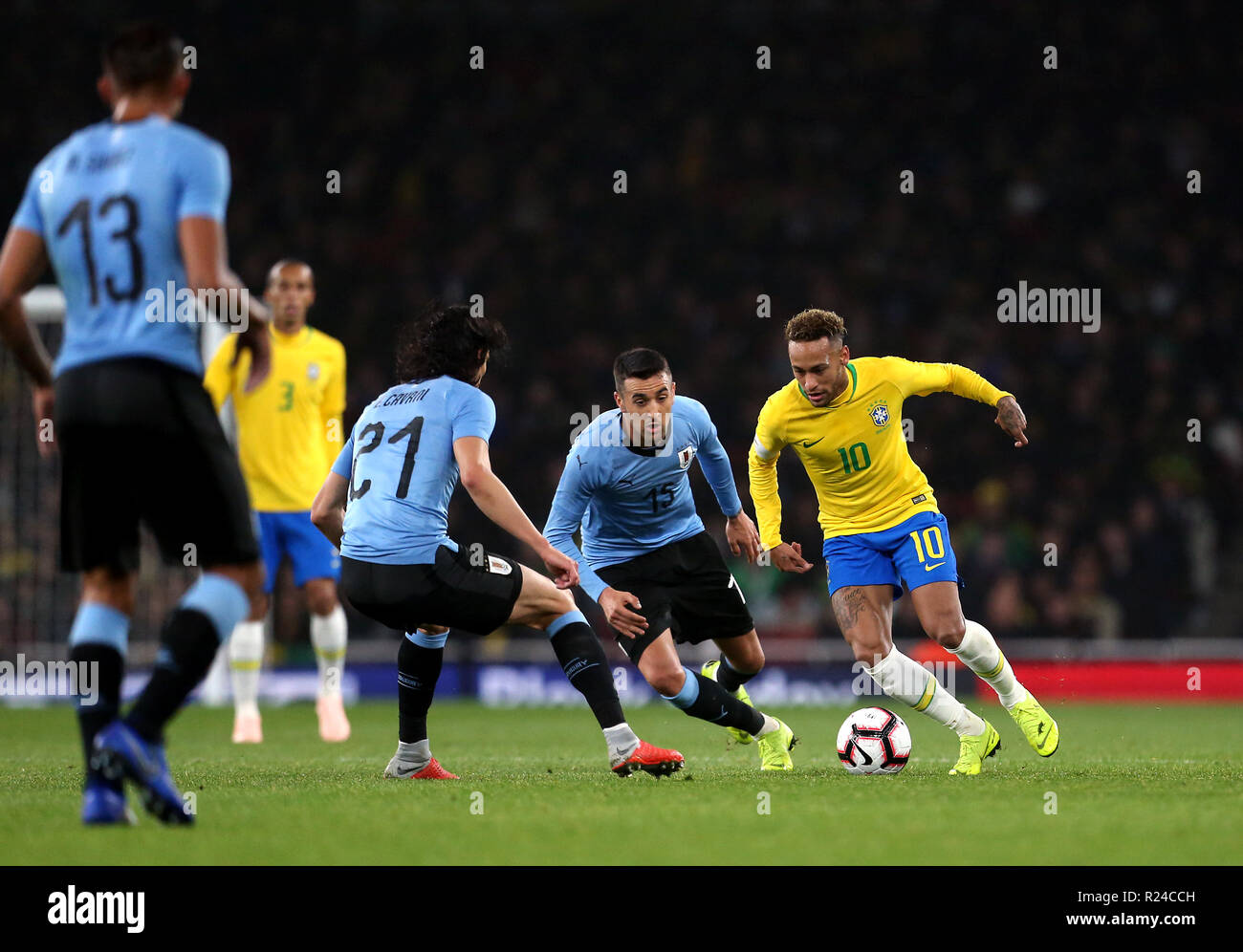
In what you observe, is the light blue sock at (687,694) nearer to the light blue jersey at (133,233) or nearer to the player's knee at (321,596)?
the light blue jersey at (133,233)

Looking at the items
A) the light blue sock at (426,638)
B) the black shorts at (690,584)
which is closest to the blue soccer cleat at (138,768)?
the light blue sock at (426,638)

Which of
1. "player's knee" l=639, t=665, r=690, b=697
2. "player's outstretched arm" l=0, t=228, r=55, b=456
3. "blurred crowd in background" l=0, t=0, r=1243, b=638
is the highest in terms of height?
"blurred crowd in background" l=0, t=0, r=1243, b=638

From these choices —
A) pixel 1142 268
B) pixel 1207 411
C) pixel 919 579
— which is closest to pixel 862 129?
pixel 1142 268

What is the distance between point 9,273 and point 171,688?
1.30m

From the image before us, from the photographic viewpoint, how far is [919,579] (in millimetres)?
6832

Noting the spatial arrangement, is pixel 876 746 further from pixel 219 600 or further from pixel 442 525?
pixel 219 600

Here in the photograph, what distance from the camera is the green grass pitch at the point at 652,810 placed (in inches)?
155

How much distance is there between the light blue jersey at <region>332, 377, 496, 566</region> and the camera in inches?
226

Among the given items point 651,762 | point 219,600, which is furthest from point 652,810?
point 219,600

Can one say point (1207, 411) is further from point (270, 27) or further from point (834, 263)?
point (270, 27)

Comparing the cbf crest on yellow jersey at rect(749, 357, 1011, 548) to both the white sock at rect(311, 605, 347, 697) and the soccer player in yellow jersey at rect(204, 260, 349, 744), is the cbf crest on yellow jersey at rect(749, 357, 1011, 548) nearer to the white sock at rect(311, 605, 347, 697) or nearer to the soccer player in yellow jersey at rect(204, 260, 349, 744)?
the soccer player in yellow jersey at rect(204, 260, 349, 744)

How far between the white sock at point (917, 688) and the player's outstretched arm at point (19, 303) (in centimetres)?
377

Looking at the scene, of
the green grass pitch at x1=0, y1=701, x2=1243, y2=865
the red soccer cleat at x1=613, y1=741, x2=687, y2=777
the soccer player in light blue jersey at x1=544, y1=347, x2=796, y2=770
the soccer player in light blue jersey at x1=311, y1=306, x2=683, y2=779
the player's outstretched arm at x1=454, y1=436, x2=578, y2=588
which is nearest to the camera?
the green grass pitch at x1=0, y1=701, x2=1243, y2=865

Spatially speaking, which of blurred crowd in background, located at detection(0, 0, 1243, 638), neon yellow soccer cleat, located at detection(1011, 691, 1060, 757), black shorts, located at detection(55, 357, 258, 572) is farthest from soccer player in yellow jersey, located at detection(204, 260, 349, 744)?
blurred crowd in background, located at detection(0, 0, 1243, 638)
